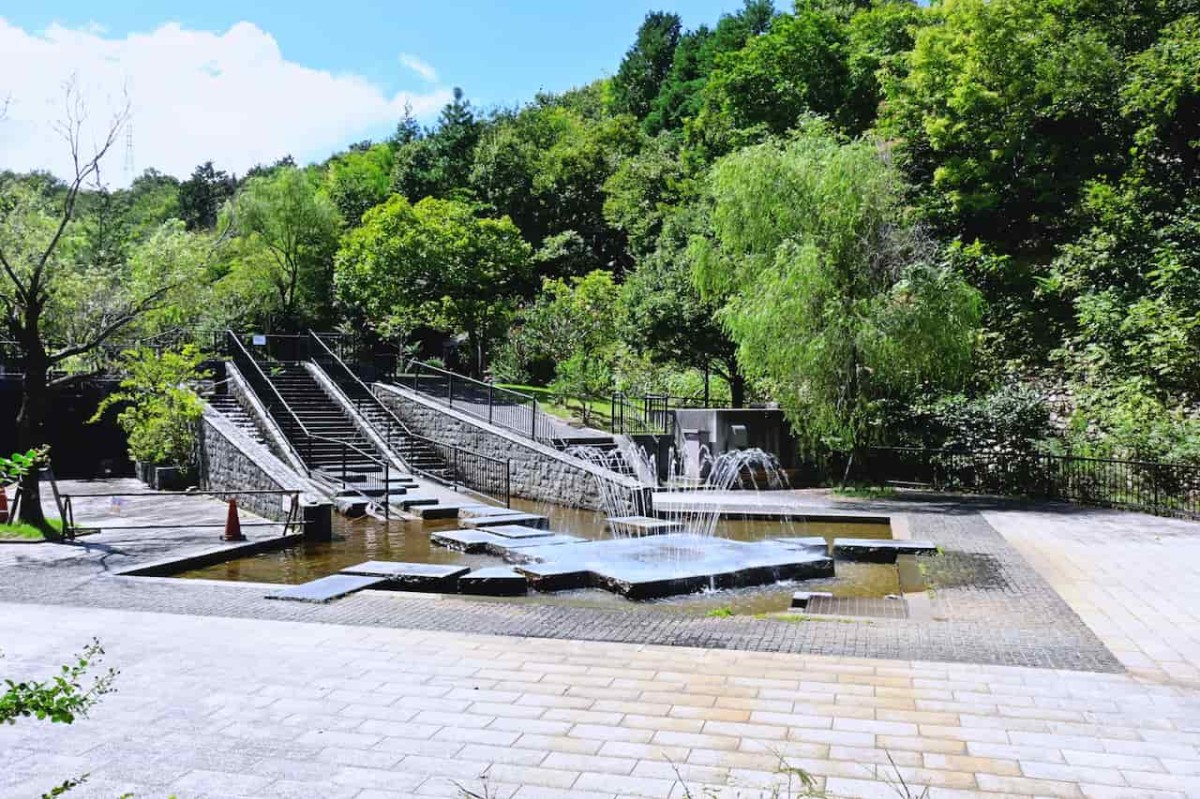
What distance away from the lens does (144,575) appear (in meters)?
9.97

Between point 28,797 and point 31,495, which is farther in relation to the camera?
point 31,495

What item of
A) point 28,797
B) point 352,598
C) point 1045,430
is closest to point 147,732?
point 28,797

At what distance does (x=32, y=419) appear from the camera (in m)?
12.9

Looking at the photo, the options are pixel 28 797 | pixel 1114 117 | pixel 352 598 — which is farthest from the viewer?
pixel 1114 117

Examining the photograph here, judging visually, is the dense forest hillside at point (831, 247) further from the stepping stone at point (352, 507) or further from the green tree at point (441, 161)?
the stepping stone at point (352, 507)

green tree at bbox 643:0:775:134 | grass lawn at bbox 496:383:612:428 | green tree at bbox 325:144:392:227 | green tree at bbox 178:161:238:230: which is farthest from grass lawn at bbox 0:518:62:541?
green tree at bbox 178:161:238:230

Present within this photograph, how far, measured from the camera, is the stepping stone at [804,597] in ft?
29.9

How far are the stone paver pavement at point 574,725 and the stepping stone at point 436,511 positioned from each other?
9.03 m

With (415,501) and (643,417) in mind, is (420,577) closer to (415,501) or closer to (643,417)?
(415,501)

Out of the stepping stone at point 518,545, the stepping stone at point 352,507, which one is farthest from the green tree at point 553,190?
the stepping stone at point 518,545

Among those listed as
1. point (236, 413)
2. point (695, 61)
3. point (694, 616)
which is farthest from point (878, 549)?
point (695, 61)

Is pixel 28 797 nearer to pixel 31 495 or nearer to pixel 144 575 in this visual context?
pixel 144 575

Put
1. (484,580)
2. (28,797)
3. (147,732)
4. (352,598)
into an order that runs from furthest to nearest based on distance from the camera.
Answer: (484,580) < (352,598) < (147,732) < (28,797)

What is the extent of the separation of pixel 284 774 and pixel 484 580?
198 inches
